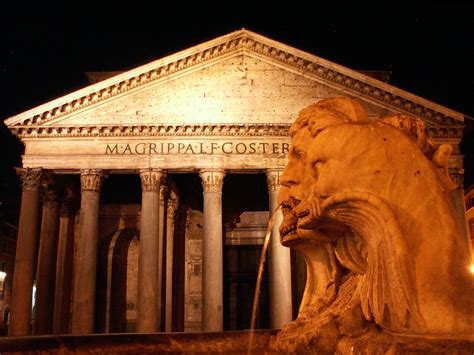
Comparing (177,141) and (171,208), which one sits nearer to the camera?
(177,141)

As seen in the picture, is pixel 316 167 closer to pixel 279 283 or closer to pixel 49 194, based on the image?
pixel 279 283

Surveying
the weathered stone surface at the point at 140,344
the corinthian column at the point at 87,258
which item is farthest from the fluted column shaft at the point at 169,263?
the weathered stone surface at the point at 140,344

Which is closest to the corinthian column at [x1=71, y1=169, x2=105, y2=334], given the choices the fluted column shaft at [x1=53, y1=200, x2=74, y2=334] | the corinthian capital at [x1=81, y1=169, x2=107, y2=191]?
the corinthian capital at [x1=81, y1=169, x2=107, y2=191]

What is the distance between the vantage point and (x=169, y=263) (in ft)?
56.9

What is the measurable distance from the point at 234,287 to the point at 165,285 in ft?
13.2

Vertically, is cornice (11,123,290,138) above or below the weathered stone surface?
above

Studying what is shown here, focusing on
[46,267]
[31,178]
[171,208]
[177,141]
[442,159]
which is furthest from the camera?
[171,208]

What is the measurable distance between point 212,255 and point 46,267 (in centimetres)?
577

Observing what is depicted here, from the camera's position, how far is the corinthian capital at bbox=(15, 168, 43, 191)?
1448cm

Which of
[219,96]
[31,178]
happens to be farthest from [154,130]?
[31,178]

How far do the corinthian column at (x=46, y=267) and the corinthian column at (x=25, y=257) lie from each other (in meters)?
0.97

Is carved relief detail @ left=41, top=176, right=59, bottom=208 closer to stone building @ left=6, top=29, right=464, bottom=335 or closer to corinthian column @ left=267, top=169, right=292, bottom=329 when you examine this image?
stone building @ left=6, top=29, right=464, bottom=335

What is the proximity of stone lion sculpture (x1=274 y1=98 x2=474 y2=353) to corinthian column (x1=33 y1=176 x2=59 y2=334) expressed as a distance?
46.4 feet

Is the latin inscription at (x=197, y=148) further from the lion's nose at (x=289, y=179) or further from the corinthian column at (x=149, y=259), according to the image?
the lion's nose at (x=289, y=179)
